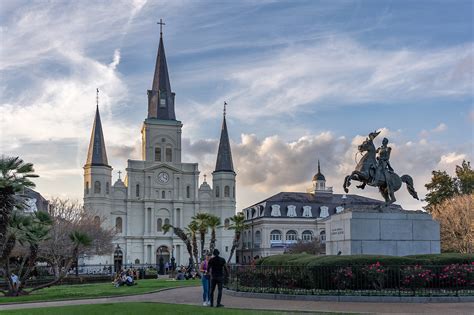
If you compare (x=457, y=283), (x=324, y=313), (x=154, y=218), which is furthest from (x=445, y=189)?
(x=324, y=313)

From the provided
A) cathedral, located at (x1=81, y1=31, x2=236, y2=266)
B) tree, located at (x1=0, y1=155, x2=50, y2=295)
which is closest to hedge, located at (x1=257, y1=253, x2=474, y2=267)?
tree, located at (x1=0, y1=155, x2=50, y2=295)

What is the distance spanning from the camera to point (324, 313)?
15844 mm

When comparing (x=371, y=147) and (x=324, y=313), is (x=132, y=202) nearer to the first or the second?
(x=371, y=147)

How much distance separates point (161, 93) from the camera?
351 feet

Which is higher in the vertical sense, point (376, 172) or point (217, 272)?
point (376, 172)

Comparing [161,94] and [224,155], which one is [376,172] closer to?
[224,155]

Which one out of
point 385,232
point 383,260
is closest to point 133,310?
point 383,260

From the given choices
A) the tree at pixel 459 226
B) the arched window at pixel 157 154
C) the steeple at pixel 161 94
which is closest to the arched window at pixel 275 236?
the arched window at pixel 157 154

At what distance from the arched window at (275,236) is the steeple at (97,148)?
97.7ft

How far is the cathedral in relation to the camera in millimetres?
97438

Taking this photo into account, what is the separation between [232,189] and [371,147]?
259 ft

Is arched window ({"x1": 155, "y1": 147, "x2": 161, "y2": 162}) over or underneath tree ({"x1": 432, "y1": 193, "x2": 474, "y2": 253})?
over

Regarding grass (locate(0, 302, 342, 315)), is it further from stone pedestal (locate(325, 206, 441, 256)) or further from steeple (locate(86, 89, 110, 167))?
steeple (locate(86, 89, 110, 167))

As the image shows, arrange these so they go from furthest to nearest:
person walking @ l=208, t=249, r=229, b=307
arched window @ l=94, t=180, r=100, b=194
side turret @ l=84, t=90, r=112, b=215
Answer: arched window @ l=94, t=180, r=100, b=194 < side turret @ l=84, t=90, r=112, b=215 < person walking @ l=208, t=249, r=229, b=307
